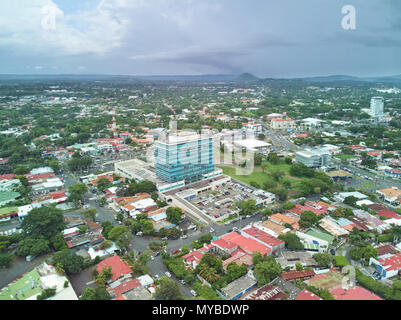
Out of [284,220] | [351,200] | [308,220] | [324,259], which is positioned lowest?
[324,259]

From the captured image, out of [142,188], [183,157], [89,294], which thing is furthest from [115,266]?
[183,157]

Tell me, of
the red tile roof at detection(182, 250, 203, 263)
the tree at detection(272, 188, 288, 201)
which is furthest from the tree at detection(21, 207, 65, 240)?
the tree at detection(272, 188, 288, 201)

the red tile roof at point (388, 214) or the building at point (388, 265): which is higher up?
the red tile roof at point (388, 214)

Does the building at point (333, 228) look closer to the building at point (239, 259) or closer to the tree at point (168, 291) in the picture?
the building at point (239, 259)

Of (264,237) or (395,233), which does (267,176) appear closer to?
(264,237)

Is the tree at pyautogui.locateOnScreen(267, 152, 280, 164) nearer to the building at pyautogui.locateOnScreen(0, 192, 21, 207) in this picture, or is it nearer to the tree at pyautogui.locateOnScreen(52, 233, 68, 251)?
the tree at pyautogui.locateOnScreen(52, 233, 68, 251)

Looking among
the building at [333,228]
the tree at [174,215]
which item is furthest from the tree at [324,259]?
the tree at [174,215]
